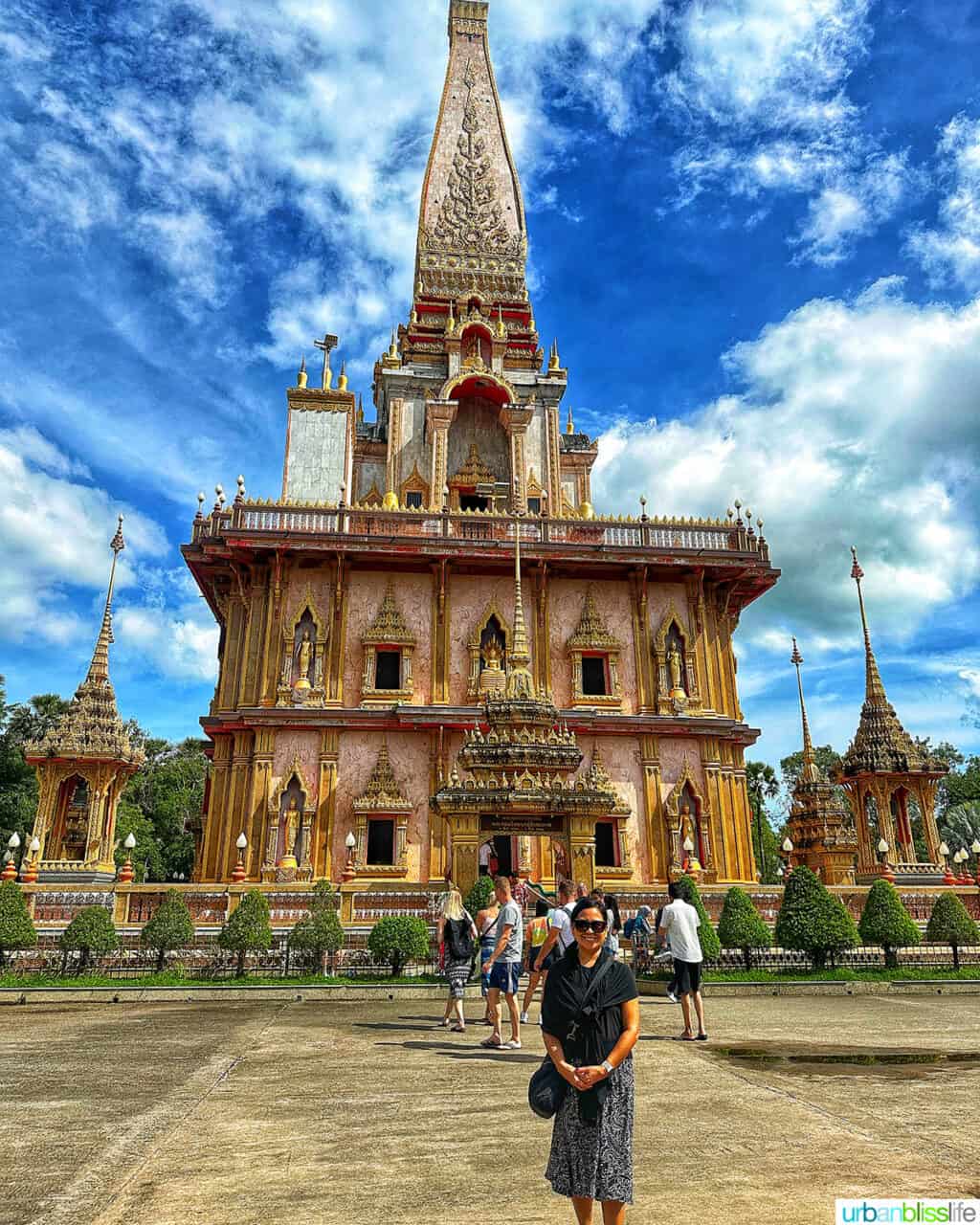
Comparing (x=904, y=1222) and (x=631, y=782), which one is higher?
(x=631, y=782)

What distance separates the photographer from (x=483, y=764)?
1873 cm

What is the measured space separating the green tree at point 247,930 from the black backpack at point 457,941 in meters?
6.40

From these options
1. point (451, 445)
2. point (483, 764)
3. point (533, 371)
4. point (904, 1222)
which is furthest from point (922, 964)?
point (533, 371)

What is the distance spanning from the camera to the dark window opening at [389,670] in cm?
2653

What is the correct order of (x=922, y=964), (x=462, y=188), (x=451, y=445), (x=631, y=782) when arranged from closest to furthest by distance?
(x=922, y=964) → (x=631, y=782) → (x=451, y=445) → (x=462, y=188)

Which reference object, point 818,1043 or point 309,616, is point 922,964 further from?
point 309,616

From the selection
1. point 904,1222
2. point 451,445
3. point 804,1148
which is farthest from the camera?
point 451,445

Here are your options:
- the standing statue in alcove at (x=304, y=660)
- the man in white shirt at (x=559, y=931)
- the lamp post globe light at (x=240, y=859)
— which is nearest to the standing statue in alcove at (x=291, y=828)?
the lamp post globe light at (x=240, y=859)

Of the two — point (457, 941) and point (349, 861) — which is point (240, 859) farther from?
point (457, 941)

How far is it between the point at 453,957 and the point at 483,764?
790cm

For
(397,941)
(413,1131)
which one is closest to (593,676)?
(397,941)

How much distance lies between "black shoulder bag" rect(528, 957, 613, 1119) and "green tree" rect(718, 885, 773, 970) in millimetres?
13492

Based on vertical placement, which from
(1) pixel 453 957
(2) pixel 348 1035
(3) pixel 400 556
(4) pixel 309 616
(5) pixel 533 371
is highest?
(5) pixel 533 371

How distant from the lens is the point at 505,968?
32.1ft
